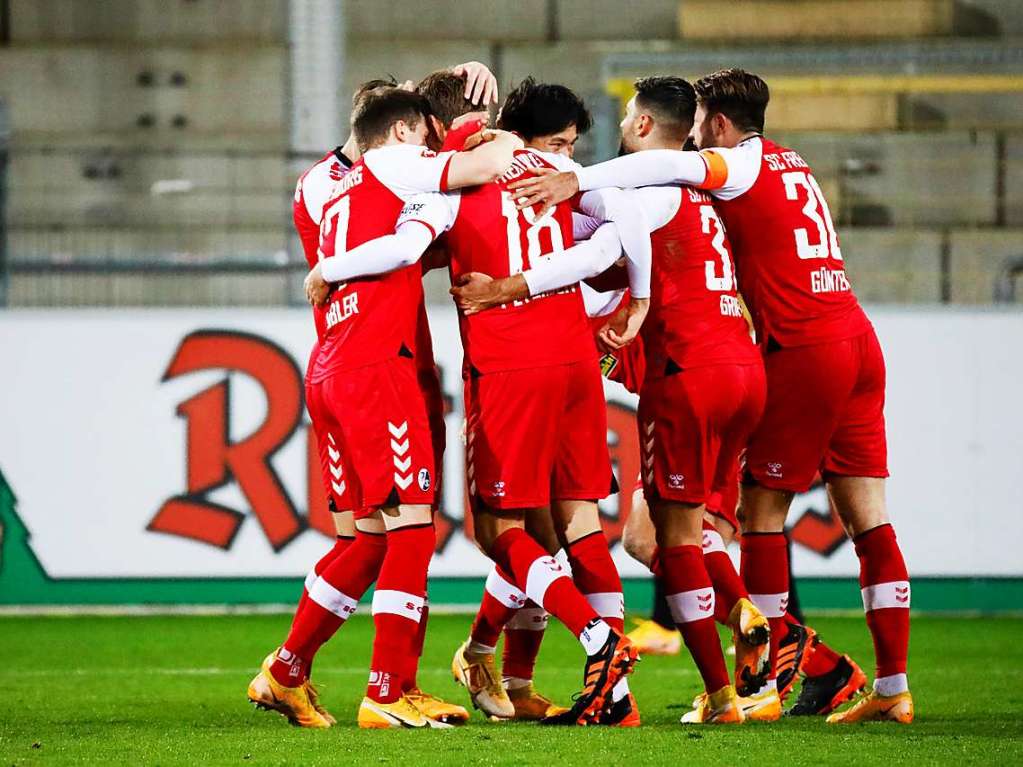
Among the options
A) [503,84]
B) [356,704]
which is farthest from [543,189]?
[503,84]

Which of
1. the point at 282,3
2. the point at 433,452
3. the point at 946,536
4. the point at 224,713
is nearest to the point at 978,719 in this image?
the point at 433,452

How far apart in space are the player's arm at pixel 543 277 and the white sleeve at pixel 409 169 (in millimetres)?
321

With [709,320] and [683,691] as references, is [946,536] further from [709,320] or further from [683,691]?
[709,320]

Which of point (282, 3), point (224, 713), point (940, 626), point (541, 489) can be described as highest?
point (282, 3)

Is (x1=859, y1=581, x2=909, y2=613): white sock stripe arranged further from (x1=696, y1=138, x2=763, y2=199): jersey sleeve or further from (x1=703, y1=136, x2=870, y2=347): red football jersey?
(x1=696, y1=138, x2=763, y2=199): jersey sleeve

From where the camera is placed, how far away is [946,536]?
9773 mm

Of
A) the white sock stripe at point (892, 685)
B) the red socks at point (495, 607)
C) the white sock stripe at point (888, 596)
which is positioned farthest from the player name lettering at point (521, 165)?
the white sock stripe at point (892, 685)

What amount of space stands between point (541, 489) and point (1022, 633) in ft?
15.5

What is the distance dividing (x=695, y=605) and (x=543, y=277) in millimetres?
1168

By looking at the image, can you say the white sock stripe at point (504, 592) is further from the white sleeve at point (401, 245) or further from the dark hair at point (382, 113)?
the dark hair at point (382, 113)

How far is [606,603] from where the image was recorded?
539 cm

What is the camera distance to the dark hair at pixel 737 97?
5.71 meters

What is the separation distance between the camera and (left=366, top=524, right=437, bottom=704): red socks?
5.11 meters

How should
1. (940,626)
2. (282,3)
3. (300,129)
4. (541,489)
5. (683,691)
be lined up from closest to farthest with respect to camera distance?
(541,489), (683,691), (940,626), (300,129), (282,3)
